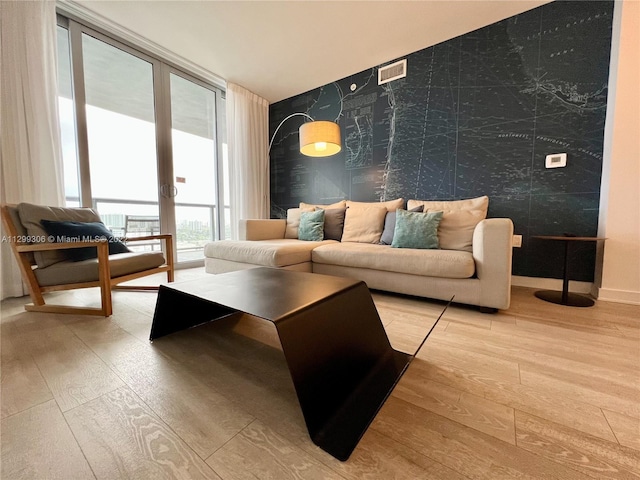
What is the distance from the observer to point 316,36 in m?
2.66

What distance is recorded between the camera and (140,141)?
3.07 metres

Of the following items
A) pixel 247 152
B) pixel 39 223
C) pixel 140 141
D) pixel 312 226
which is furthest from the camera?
pixel 247 152

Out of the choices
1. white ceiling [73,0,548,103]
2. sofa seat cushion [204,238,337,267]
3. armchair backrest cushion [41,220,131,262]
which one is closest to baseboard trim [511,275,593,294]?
sofa seat cushion [204,238,337,267]

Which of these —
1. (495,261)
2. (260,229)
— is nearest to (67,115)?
(260,229)

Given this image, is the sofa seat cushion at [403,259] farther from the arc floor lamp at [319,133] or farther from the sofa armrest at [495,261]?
the arc floor lamp at [319,133]

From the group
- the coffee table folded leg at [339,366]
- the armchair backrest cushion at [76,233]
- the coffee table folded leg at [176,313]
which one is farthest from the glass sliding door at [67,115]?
the coffee table folded leg at [339,366]

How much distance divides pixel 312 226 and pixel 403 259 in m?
1.25

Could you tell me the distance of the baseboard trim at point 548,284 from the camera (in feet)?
7.27

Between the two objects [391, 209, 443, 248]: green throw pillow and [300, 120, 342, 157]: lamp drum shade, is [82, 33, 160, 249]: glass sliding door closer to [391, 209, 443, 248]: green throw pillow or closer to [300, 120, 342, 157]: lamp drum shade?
[300, 120, 342, 157]: lamp drum shade

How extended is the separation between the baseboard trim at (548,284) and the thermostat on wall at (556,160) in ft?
3.33

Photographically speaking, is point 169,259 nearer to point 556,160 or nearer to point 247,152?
point 247,152

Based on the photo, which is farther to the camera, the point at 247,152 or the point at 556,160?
the point at 247,152

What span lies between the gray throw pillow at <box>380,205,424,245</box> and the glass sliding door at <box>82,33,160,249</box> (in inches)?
108

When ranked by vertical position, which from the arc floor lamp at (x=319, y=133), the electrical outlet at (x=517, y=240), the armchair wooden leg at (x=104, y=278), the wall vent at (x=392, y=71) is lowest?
the armchair wooden leg at (x=104, y=278)
